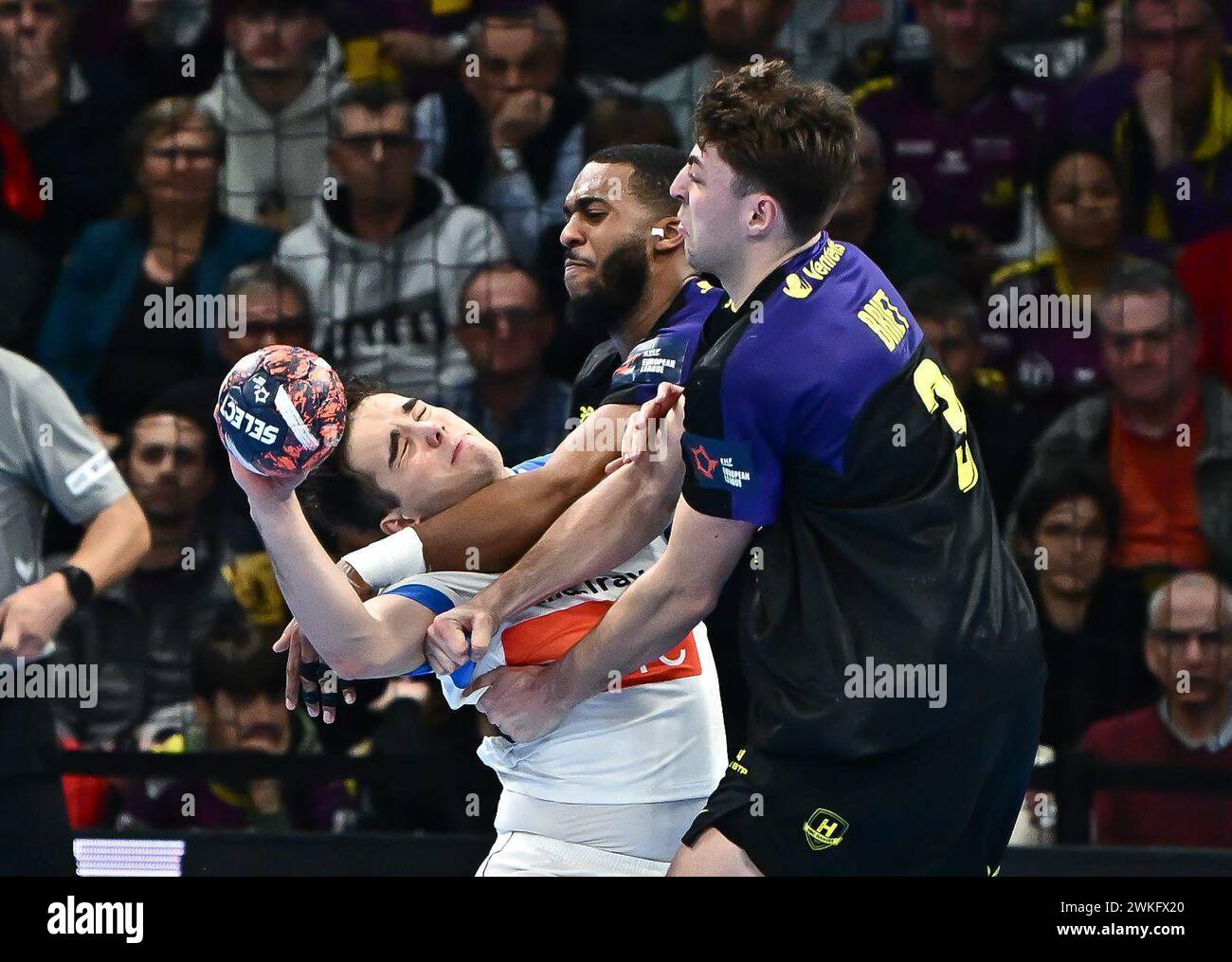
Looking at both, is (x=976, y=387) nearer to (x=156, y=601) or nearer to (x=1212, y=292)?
(x=1212, y=292)

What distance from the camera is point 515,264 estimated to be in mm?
5898

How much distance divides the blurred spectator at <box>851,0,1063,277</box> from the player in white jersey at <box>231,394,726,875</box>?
257 cm

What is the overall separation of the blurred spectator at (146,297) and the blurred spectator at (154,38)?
362 millimetres

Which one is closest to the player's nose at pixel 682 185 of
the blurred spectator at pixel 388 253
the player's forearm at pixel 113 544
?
the player's forearm at pixel 113 544

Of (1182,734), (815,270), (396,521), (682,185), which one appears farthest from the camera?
(1182,734)

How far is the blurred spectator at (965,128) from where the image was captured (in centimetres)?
583

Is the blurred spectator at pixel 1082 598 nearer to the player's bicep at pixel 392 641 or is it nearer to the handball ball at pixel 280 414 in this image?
the player's bicep at pixel 392 641

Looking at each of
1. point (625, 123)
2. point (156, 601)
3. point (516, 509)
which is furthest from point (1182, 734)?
point (156, 601)

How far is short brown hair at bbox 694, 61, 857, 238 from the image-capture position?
3.12 m

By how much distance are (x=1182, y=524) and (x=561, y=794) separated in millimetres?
2839

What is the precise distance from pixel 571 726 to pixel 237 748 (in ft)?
7.80

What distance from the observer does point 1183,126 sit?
583 cm

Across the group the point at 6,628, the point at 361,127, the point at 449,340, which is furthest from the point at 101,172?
the point at 6,628
